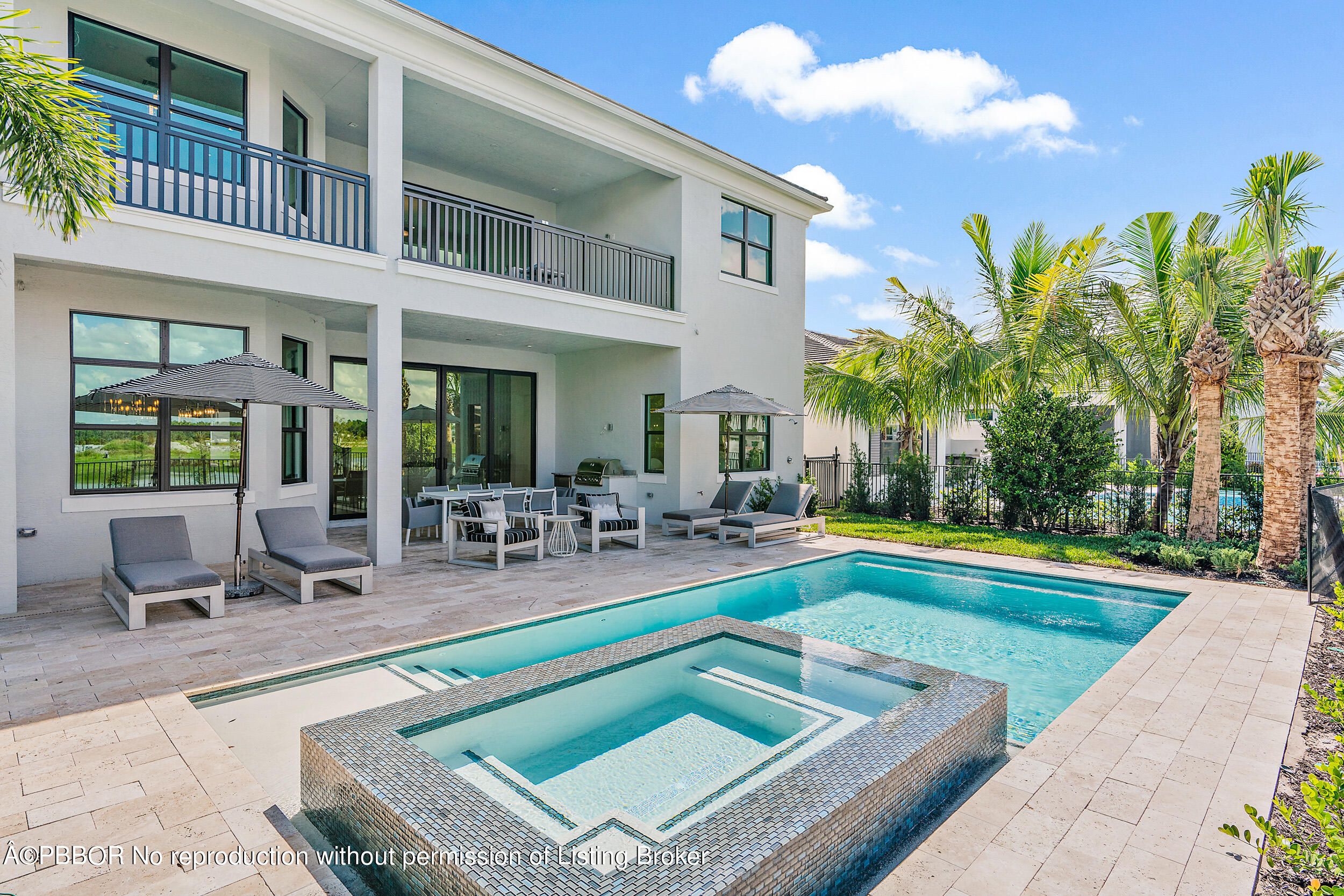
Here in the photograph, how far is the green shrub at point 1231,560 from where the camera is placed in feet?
27.7

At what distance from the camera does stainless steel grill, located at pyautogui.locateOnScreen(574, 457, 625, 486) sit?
13.1m

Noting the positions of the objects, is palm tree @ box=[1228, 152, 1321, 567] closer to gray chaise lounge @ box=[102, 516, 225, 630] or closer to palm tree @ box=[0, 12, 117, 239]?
palm tree @ box=[0, 12, 117, 239]

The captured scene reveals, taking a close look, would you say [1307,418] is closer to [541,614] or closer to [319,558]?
[541,614]

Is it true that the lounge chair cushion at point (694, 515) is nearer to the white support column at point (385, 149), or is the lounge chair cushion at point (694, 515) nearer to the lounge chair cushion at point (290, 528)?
the lounge chair cushion at point (290, 528)

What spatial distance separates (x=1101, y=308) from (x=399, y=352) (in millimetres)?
11394

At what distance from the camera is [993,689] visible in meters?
4.19

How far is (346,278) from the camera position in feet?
26.9

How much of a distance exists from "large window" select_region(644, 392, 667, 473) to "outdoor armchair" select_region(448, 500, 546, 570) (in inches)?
152

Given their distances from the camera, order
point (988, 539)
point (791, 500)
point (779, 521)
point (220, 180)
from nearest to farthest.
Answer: point (220, 180) → point (988, 539) → point (779, 521) → point (791, 500)

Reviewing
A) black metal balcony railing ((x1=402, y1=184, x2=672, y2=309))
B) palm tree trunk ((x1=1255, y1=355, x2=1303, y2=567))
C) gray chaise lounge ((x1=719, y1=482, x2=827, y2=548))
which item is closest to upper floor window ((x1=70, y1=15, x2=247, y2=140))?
black metal balcony railing ((x1=402, y1=184, x2=672, y2=309))

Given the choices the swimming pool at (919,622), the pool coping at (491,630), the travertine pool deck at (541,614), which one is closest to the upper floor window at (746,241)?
the pool coping at (491,630)

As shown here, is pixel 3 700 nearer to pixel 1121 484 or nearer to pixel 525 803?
pixel 525 803

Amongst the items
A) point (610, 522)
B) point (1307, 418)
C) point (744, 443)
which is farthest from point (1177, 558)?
point (610, 522)

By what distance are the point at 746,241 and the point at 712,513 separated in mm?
5991
